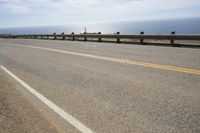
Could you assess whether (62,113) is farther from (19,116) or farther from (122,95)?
(122,95)

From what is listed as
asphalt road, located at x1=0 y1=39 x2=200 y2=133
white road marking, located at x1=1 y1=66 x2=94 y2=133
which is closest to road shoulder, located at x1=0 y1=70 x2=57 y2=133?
asphalt road, located at x1=0 y1=39 x2=200 y2=133

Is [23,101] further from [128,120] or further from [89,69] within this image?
[89,69]

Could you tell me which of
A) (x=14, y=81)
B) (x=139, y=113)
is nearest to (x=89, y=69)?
(x=14, y=81)

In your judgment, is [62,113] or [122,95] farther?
[122,95]

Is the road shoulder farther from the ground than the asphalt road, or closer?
closer

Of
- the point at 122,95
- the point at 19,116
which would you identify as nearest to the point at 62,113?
the point at 19,116

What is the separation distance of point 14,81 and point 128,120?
18.5ft

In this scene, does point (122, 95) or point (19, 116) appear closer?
point (19, 116)

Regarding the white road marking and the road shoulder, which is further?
the road shoulder

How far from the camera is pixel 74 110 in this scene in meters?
5.79

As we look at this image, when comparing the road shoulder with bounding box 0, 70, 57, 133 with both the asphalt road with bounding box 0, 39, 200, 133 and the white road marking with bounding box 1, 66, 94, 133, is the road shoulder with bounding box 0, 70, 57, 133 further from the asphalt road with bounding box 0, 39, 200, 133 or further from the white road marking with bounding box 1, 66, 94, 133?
the white road marking with bounding box 1, 66, 94, 133

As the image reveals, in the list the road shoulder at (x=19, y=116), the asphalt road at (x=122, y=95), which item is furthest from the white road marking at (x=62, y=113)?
the road shoulder at (x=19, y=116)

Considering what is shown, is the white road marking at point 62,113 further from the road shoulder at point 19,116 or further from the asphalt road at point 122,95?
the road shoulder at point 19,116

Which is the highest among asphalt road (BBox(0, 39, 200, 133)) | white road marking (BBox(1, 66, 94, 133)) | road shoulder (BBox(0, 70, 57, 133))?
asphalt road (BBox(0, 39, 200, 133))
